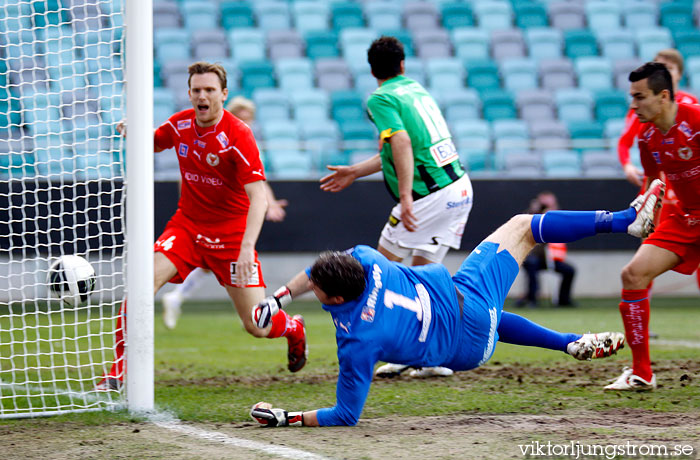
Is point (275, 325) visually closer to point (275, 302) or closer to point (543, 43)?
point (275, 302)

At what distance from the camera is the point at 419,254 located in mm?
6758

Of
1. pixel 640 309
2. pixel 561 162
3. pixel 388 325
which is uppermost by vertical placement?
pixel 561 162

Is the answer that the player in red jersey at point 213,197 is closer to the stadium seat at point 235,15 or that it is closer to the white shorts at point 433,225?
the white shorts at point 433,225

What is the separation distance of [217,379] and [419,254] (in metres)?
1.86

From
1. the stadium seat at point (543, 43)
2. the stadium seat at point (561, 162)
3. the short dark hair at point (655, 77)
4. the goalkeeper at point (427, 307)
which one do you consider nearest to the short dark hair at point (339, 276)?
the goalkeeper at point (427, 307)

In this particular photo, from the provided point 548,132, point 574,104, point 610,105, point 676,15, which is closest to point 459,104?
point 548,132

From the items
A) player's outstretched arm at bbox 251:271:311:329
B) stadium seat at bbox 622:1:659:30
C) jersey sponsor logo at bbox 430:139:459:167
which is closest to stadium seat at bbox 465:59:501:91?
stadium seat at bbox 622:1:659:30

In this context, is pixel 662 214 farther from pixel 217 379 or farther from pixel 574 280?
pixel 574 280

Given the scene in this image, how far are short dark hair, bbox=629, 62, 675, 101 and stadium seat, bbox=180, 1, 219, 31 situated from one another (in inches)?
538

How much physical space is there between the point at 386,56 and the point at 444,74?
10.7 m

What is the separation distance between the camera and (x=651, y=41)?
18125mm

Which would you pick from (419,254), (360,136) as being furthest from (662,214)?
(360,136)

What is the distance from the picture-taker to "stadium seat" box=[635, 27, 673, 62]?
1795 cm

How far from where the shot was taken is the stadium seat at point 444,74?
55.5 ft
